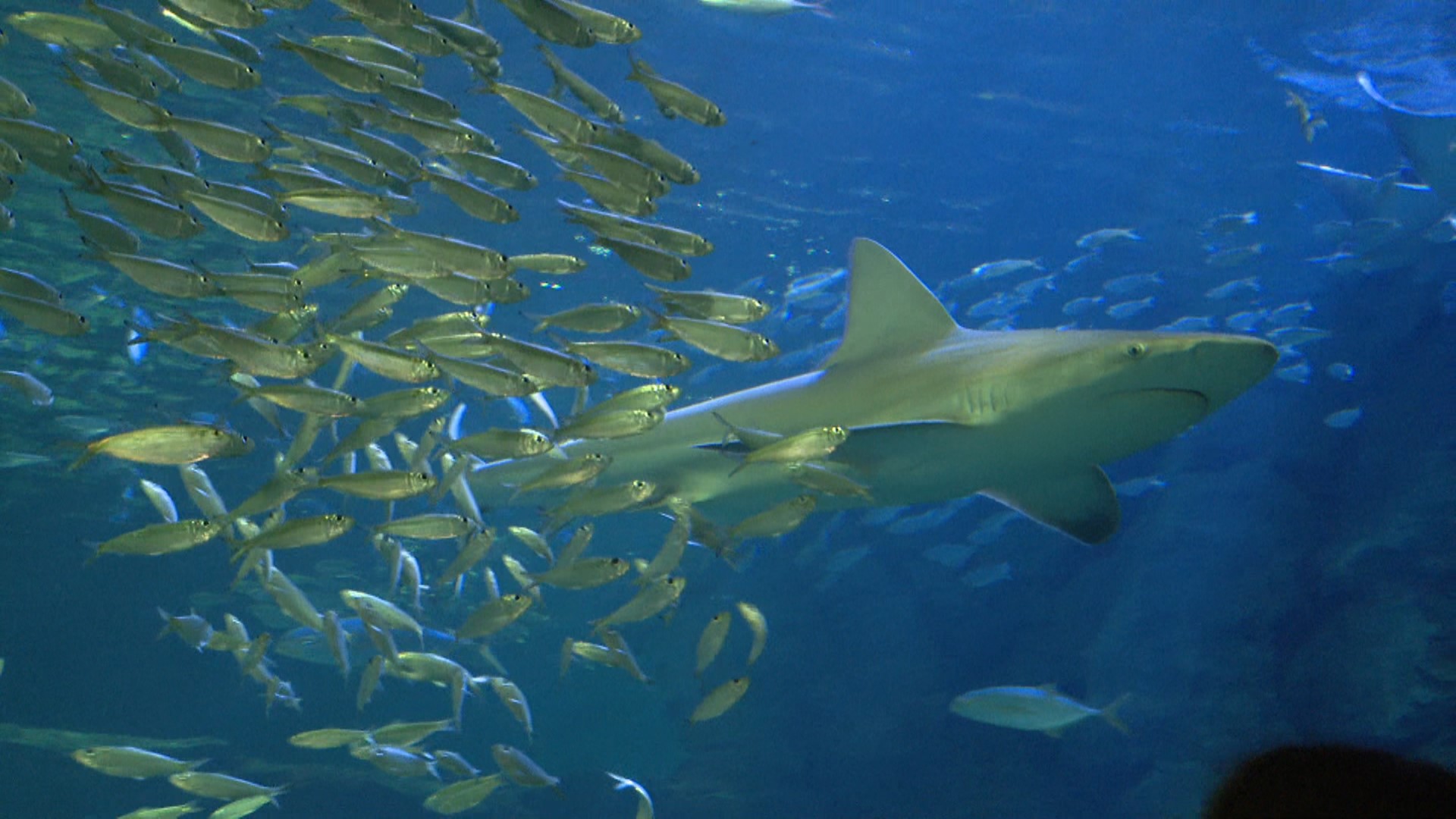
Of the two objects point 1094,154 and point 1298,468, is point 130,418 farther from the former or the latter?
point 1298,468

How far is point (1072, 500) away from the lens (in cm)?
488

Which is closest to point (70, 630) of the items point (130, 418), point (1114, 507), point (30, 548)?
point (30, 548)

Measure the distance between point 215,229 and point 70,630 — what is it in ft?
53.2

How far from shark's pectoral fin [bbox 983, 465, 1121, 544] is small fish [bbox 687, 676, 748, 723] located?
2020 mm

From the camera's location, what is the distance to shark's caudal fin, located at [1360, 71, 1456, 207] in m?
13.5

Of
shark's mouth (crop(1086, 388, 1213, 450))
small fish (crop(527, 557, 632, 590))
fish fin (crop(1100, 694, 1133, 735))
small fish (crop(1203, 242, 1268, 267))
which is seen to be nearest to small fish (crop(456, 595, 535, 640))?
small fish (crop(527, 557, 632, 590))

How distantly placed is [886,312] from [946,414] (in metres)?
0.94

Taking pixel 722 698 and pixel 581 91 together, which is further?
pixel 722 698

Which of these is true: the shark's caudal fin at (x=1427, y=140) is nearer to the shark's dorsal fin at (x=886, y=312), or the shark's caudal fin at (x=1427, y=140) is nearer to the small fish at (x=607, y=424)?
the shark's dorsal fin at (x=886, y=312)

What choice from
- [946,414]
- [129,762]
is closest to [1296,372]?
[946,414]

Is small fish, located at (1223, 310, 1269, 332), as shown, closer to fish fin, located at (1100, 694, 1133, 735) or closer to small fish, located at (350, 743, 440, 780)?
fish fin, located at (1100, 694, 1133, 735)

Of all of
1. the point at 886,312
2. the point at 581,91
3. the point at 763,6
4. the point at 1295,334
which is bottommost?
the point at 1295,334

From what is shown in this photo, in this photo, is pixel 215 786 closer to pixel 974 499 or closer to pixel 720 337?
pixel 720 337

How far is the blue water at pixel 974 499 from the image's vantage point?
12016mm
